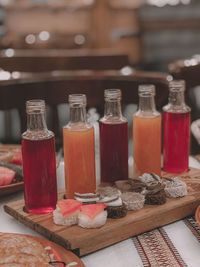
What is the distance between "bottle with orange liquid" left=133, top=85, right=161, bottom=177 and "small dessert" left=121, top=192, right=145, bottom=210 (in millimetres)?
232

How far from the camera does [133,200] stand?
3.67 ft

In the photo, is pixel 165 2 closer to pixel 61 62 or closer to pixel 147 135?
pixel 61 62

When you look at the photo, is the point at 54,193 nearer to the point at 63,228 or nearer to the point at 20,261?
the point at 63,228

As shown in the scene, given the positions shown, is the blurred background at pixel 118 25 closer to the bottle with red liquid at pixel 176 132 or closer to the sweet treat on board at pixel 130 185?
the bottle with red liquid at pixel 176 132

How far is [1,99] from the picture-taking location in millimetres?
2408

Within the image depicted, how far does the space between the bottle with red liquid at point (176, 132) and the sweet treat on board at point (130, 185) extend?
0.26m

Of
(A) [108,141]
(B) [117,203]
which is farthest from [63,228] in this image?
(A) [108,141]

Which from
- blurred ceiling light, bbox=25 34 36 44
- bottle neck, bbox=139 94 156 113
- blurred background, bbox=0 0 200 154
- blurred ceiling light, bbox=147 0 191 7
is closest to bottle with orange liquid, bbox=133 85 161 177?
bottle neck, bbox=139 94 156 113

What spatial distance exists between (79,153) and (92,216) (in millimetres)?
231

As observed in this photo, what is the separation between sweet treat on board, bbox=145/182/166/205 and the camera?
3.78ft

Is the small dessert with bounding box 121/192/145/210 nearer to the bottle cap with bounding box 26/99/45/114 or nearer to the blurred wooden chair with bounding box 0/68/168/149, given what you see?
the bottle cap with bounding box 26/99/45/114

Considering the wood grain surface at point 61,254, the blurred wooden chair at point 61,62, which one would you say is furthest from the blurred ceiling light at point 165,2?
the wood grain surface at point 61,254

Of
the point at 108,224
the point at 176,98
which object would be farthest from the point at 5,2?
the point at 108,224

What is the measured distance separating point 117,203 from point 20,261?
1.12ft
